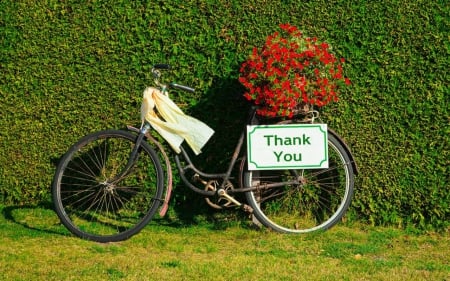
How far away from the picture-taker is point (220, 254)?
540cm

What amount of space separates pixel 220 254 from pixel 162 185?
73cm

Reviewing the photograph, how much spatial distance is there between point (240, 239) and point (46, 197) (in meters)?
1.97

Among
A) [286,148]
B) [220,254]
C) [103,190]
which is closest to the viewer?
[220,254]

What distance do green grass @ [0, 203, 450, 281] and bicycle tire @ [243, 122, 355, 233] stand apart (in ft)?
0.76

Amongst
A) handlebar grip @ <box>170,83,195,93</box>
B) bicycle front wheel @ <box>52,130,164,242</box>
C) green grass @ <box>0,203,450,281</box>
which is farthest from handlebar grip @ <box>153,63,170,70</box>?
green grass @ <box>0,203,450,281</box>

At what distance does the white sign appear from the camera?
5.73 m

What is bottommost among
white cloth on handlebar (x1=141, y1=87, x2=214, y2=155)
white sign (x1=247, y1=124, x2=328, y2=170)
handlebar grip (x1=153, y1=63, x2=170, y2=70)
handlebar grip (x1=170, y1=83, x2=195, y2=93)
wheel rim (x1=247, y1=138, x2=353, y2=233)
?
wheel rim (x1=247, y1=138, x2=353, y2=233)

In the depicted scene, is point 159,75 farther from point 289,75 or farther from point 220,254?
point 220,254

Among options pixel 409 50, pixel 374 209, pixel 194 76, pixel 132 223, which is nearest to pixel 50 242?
pixel 132 223

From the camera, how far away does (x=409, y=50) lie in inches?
231

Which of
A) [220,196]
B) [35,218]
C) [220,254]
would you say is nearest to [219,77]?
[220,196]

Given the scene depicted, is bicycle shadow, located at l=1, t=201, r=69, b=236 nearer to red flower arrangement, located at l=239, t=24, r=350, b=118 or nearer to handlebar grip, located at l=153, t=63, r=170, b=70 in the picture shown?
handlebar grip, located at l=153, t=63, r=170, b=70

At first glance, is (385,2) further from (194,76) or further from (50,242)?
(50,242)

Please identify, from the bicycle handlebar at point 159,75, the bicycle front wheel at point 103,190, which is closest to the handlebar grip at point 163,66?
the bicycle handlebar at point 159,75
